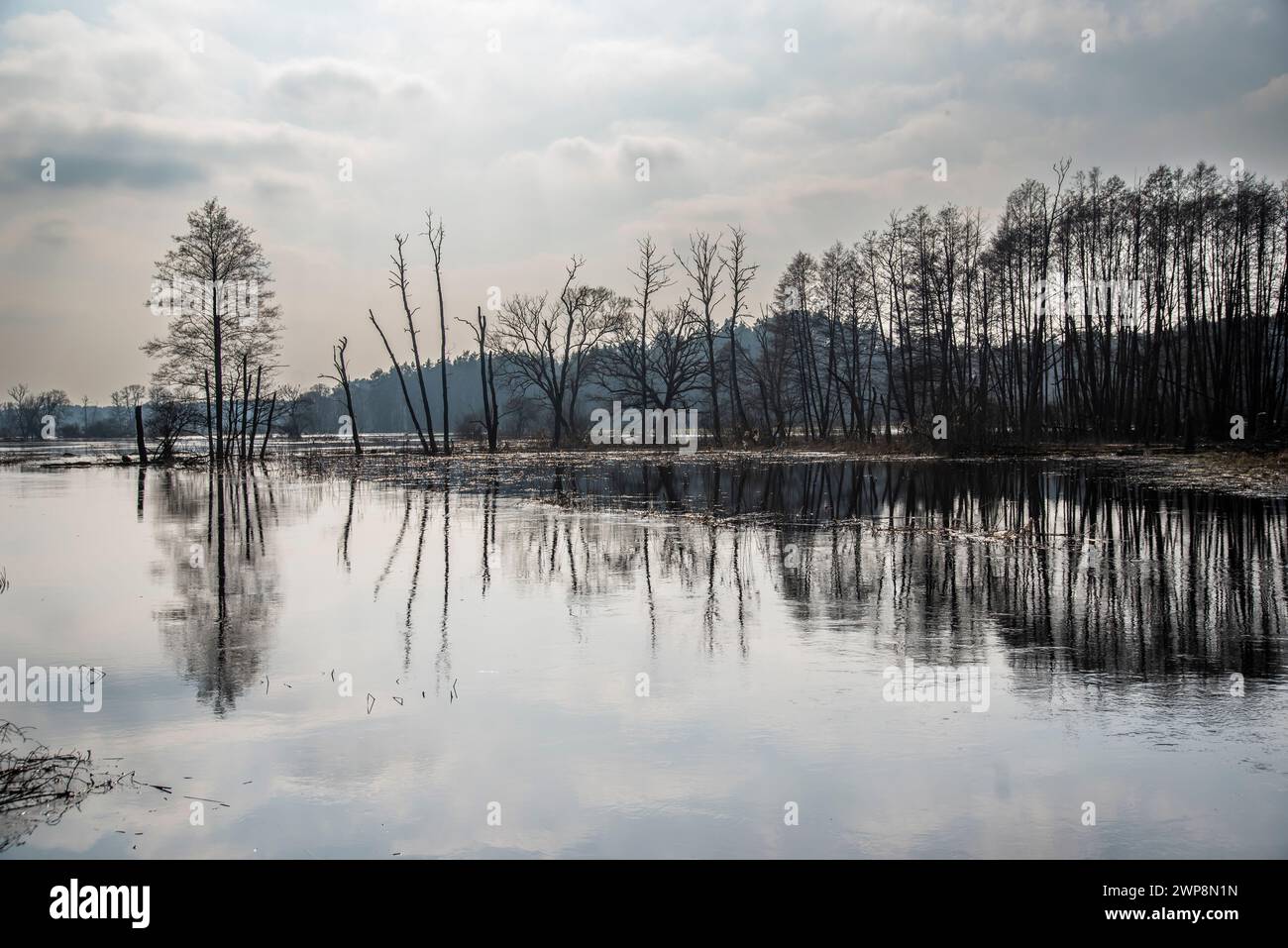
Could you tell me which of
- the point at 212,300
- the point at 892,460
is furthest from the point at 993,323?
the point at 212,300

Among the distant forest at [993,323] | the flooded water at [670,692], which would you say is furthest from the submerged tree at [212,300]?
the flooded water at [670,692]

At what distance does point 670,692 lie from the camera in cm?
750

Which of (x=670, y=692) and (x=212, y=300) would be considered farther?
(x=212, y=300)

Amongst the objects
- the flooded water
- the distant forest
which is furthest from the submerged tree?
the flooded water

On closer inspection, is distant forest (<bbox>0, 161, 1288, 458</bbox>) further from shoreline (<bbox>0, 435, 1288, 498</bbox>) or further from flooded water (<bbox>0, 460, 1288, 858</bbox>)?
flooded water (<bbox>0, 460, 1288, 858</bbox>)

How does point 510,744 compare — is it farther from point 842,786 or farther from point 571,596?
point 571,596

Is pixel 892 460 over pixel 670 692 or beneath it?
over

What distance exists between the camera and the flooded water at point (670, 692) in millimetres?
5082

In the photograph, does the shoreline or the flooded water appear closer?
the flooded water

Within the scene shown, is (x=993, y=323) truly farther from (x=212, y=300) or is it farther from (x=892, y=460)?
(x=212, y=300)

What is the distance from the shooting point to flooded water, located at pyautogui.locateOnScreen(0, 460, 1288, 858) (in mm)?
5082

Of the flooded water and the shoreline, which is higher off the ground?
the shoreline
